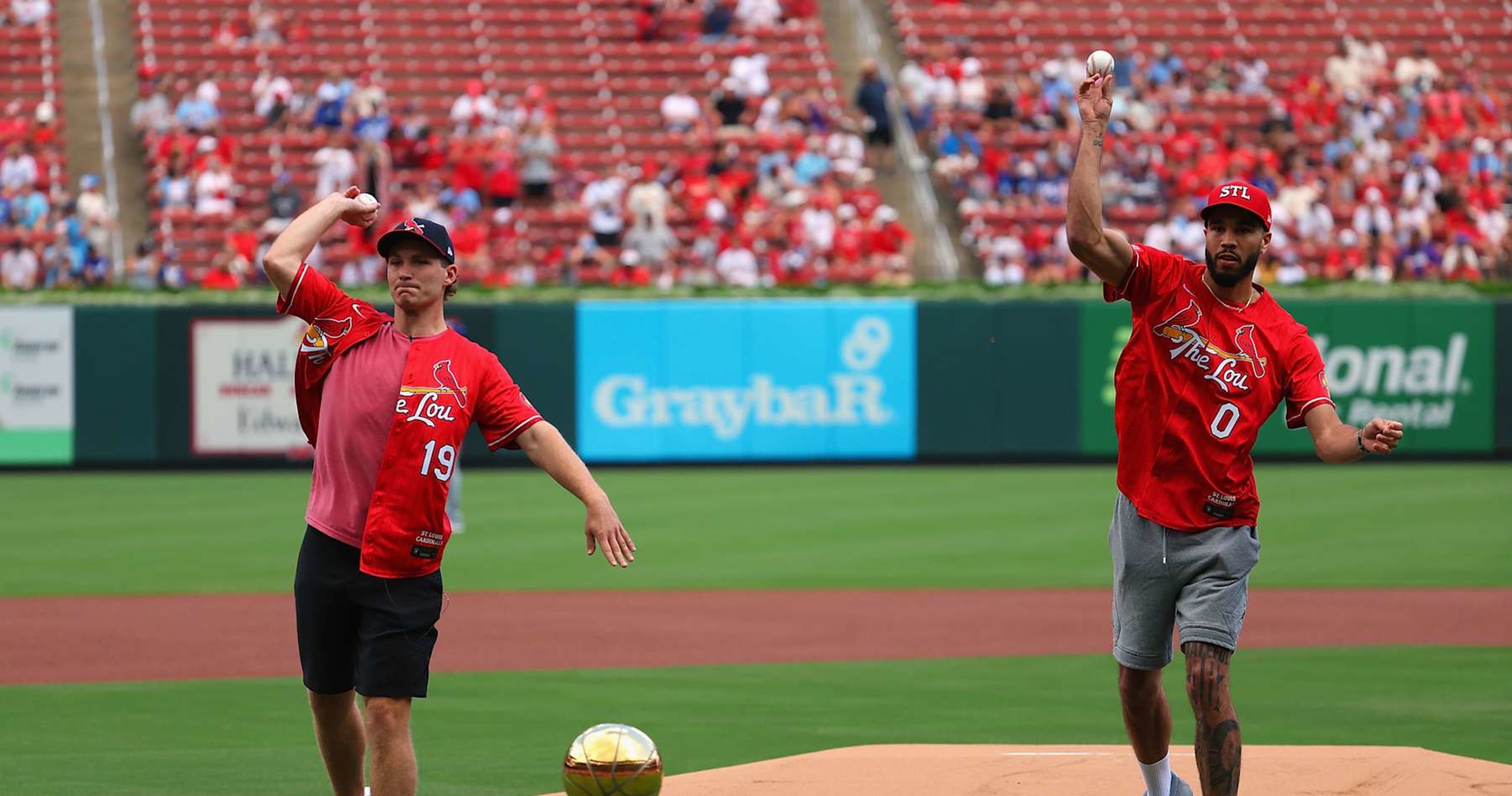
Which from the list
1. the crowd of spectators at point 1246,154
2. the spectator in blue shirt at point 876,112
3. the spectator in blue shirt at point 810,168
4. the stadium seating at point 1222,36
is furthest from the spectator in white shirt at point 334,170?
the stadium seating at point 1222,36

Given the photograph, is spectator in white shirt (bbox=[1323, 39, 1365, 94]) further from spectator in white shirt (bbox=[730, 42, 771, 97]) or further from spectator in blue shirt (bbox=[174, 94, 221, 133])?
spectator in blue shirt (bbox=[174, 94, 221, 133])

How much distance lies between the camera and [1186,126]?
2984cm

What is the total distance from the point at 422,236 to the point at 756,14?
25.0 meters

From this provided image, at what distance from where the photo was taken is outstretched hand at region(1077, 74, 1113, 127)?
6098mm

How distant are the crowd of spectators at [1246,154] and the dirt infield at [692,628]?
13.6m

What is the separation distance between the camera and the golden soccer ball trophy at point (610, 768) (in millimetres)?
6055

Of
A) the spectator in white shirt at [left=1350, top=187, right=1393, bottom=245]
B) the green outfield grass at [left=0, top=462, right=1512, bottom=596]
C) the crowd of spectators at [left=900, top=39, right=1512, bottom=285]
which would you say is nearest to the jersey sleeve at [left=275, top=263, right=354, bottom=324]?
the green outfield grass at [left=0, top=462, right=1512, bottom=596]

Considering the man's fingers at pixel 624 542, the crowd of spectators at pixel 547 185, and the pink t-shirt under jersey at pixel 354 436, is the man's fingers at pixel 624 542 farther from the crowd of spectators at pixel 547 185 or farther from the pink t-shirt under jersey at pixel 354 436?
the crowd of spectators at pixel 547 185

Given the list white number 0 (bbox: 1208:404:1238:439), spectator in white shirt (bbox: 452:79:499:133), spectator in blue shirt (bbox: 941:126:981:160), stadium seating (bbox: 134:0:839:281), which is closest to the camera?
white number 0 (bbox: 1208:404:1238:439)

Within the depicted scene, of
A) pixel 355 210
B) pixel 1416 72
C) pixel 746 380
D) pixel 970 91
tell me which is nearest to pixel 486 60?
pixel 970 91

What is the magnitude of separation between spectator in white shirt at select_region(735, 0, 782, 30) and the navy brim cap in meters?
24.7

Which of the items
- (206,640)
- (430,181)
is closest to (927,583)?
(206,640)

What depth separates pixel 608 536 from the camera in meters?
6.00

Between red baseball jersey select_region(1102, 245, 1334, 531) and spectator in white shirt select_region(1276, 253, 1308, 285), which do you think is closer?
red baseball jersey select_region(1102, 245, 1334, 531)
